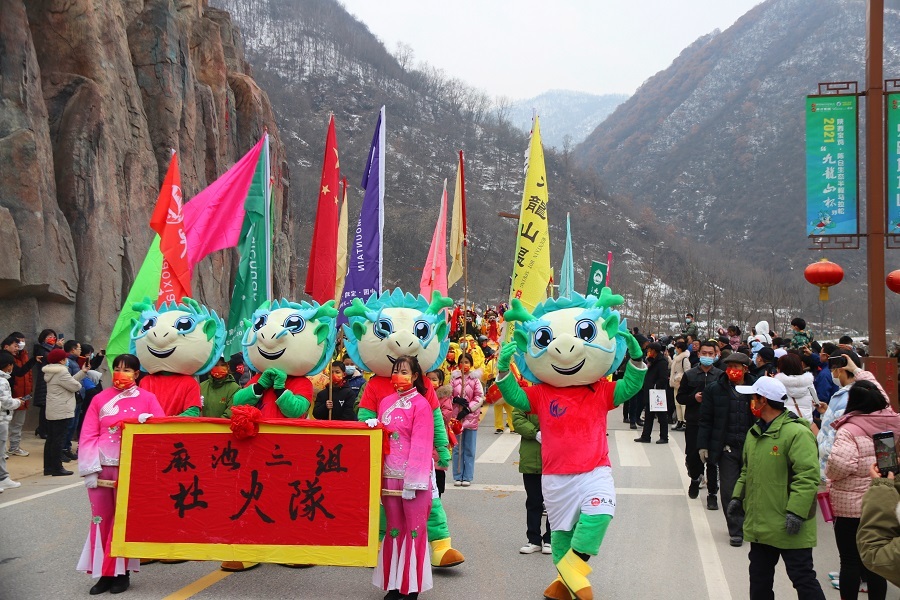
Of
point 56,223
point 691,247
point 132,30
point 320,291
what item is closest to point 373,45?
point 691,247

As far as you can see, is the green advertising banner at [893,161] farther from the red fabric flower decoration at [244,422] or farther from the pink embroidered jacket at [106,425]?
the pink embroidered jacket at [106,425]

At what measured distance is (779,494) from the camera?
18.0 feet

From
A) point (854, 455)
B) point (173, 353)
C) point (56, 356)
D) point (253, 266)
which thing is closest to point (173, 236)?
point (253, 266)

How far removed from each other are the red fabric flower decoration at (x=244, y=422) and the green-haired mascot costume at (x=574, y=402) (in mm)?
1887

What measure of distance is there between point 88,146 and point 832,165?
49.4 feet

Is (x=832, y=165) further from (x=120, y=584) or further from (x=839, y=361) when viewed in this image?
(x=120, y=584)

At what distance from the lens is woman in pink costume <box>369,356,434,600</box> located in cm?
625

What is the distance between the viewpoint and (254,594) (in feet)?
21.1

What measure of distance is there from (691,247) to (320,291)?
84.2 m

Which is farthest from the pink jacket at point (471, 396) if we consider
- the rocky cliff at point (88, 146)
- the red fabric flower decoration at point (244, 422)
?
Result: the rocky cliff at point (88, 146)

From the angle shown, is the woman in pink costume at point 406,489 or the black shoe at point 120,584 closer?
the woman in pink costume at point 406,489

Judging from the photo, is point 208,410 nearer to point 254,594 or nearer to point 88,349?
point 254,594

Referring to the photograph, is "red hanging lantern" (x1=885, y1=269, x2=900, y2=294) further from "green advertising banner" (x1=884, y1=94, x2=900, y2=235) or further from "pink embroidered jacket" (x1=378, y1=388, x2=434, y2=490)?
"pink embroidered jacket" (x1=378, y1=388, x2=434, y2=490)

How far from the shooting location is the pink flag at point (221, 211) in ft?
33.6
